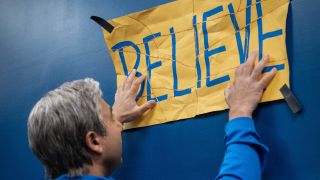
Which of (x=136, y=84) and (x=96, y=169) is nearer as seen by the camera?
(x=96, y=169)

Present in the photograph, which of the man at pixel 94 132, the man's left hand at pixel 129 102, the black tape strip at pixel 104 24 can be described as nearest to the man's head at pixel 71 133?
the man at pixel 94 132

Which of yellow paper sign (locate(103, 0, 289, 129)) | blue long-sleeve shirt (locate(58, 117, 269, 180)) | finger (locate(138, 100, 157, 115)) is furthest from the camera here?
finger (locate(138, 100, 157, 115))

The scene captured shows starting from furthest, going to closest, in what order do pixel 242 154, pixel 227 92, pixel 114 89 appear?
pixel 114 89
pixel 227 92
pixel 242 154

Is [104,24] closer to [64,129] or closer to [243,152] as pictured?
[64,129]

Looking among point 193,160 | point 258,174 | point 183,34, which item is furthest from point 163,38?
point 258,174

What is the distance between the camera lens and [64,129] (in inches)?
29.8

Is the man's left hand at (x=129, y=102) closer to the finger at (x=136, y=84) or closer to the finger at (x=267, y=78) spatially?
the finger at (x=136, y=84)

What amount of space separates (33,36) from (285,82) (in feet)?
2.89

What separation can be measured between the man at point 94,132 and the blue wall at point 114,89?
0.06 m

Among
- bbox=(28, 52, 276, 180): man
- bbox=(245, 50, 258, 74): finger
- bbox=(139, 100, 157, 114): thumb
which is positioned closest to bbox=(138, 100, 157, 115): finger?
bbox=(139, 100, 157, 114): thumb

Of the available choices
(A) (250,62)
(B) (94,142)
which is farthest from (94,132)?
(A) (250,62)

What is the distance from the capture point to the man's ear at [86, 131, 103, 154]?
774 mm

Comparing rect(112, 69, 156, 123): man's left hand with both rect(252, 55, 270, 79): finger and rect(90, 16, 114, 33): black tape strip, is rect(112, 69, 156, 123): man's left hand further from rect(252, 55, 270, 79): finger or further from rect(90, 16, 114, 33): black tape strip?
rect(252, 55, 270, 79): finger

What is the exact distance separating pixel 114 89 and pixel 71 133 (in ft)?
1.17
